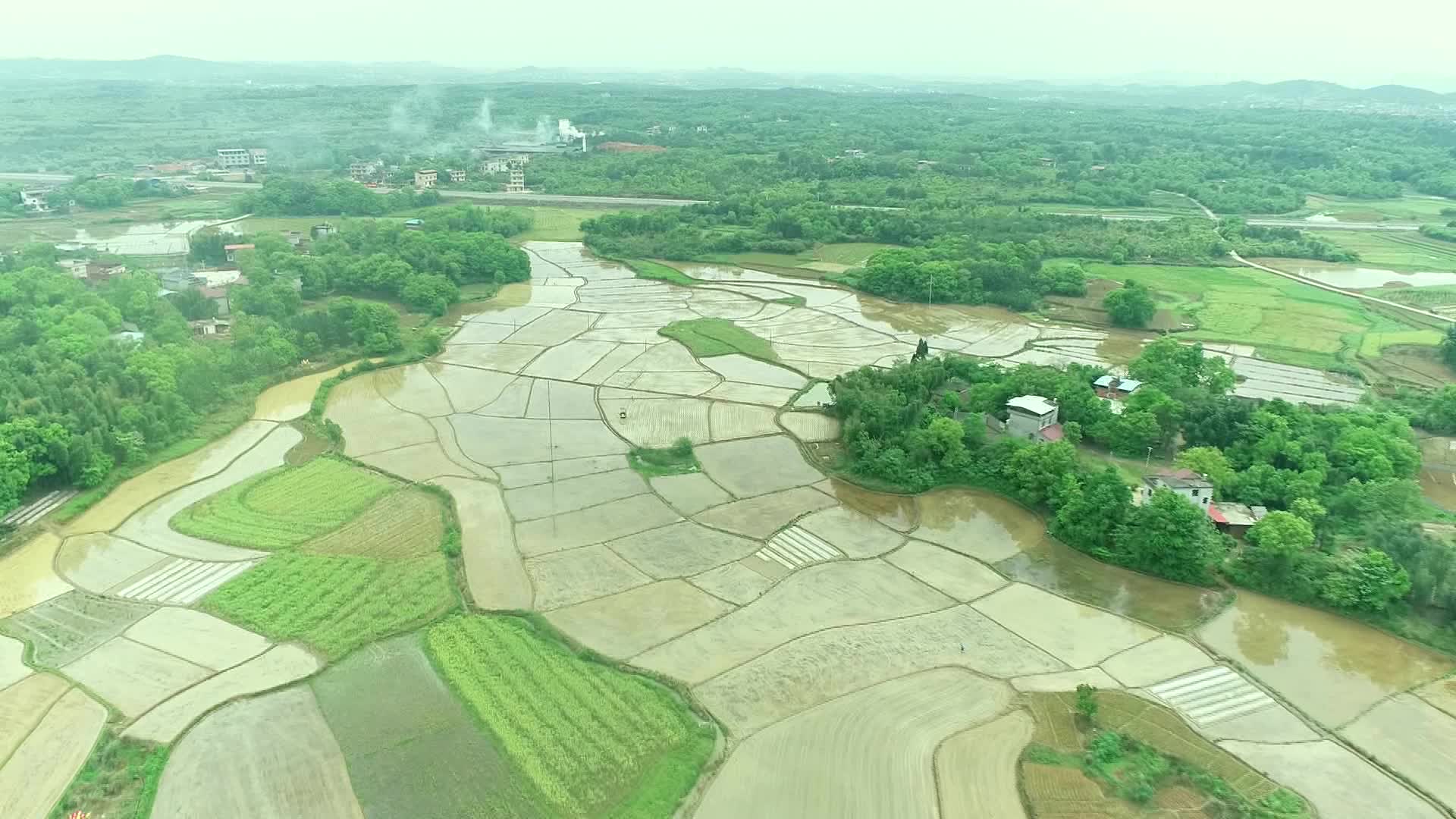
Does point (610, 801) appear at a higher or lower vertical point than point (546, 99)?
lower

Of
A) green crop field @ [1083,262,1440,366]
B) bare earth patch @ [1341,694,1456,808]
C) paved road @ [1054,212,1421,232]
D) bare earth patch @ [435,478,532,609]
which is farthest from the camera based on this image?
paved road @ [1054,212,1421,232]

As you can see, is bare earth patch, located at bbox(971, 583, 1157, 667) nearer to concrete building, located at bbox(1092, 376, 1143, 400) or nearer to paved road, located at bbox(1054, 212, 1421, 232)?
concrete building, located at bbox(1092, 376, 1143, 400)

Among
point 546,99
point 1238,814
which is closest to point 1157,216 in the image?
point 1238,814

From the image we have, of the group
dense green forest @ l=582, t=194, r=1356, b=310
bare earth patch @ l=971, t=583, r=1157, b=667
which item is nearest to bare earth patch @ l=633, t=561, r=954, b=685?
bare earth patch @ l=971, t=583, r=1157, b=667

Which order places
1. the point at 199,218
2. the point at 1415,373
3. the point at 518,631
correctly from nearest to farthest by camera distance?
the point at 518,631 → the point at 1415,373 → the point at 199,218

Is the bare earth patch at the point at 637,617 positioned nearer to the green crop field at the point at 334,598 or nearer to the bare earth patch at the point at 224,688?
the green crop field at the point at 334,598

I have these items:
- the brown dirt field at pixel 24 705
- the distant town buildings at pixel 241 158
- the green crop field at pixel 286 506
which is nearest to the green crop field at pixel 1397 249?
the green crop field at pixel 286 506

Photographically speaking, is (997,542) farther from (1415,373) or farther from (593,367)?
(1415,373)
